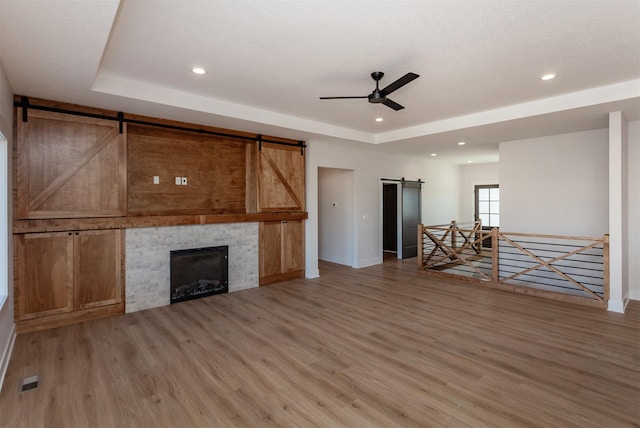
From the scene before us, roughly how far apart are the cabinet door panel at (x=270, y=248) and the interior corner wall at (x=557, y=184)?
457 centimetres

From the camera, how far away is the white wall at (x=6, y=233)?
2939mm

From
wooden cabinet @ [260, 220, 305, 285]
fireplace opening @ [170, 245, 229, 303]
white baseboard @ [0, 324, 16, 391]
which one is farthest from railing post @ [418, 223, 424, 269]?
white baseboard @ [0, 324, 16, 391]

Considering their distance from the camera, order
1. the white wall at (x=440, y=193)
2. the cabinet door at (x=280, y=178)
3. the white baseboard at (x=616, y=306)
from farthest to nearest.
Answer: the white wall at (x=440, y=193) → the cabinet door at (x=280, y=178) → the white baseboard at (x=616, y=306)

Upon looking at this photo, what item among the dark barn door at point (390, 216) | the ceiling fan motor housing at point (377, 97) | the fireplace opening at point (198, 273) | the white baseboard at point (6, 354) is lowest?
the white baseboard at point (6, 354)

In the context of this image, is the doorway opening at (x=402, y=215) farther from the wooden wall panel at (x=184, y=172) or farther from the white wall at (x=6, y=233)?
the white wall at (x=6, y=233)

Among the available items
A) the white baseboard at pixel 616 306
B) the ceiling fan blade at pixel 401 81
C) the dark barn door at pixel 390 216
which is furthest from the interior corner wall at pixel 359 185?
the white baseboard at pixel 616 306

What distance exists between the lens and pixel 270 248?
19.9 feet

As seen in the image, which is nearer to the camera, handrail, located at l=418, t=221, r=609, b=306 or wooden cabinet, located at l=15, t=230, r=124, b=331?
wooden cabinet, located at l=15, t=230, r=124, b=331

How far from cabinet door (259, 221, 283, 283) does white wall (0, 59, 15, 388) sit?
334 cm

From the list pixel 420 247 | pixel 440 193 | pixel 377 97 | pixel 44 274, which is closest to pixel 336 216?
pixel 420 247

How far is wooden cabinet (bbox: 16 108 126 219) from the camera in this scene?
3.76m

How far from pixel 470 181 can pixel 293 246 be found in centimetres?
697

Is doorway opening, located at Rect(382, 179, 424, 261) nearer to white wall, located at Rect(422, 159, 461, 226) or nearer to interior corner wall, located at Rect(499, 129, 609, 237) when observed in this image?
white wall, located at Rect(422, 159, 461, 226)

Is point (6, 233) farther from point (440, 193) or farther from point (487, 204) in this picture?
point (487, 204)
